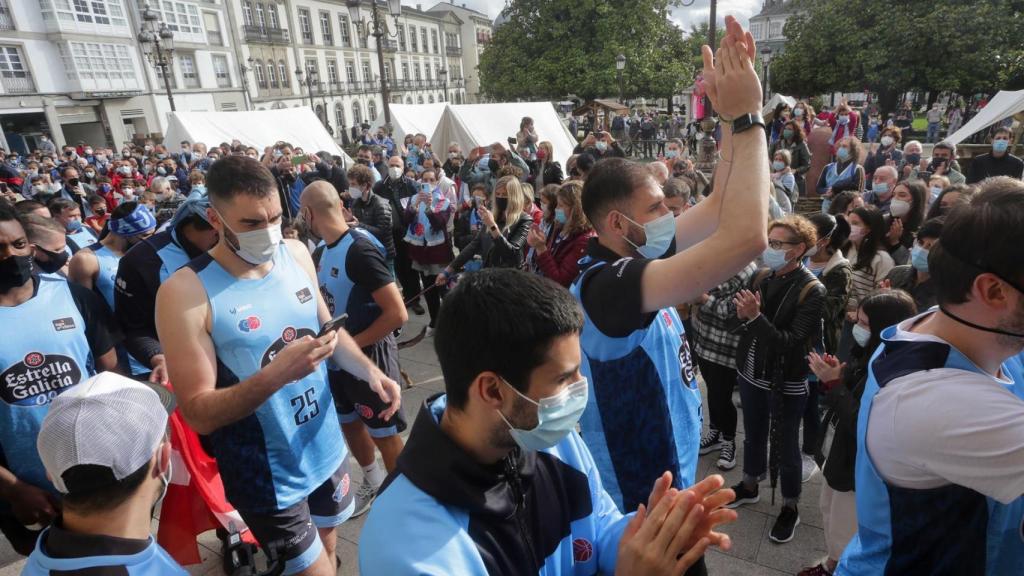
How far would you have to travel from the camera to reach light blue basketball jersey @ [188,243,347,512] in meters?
2.22

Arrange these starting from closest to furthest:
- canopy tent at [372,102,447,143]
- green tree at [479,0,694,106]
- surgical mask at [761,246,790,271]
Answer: surgical mask at [761,246,790,271] < canopy tent at [372,102,447,143] < green tree at [479,0,694,106]

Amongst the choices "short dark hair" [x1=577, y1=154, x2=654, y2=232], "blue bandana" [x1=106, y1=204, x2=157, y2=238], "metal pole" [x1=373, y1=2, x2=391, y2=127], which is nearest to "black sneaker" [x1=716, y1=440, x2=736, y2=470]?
"short dark hair" [x1=577, y1=154, x2=654, y2=232]

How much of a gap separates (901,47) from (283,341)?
30.0m

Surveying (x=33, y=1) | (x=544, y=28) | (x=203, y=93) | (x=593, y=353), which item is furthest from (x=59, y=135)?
(x=593, y=353)

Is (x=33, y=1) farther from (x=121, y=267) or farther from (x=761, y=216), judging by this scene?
(x=761, y=216)

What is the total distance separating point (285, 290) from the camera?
2426 millimetres

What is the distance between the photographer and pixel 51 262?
3.63 m

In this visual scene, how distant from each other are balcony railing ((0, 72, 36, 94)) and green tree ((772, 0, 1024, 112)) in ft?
134

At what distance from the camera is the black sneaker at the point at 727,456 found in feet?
13.2

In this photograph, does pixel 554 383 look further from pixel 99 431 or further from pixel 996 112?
pixel 996 112

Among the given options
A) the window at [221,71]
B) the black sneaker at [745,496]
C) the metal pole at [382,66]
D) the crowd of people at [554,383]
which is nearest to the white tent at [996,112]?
the crowd of people at [554,383]

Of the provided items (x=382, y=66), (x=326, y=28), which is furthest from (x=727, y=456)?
(x=326, y=28)

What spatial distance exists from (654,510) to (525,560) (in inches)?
12.5

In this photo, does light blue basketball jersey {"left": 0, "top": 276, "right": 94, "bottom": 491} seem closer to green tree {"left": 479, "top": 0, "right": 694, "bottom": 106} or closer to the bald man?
the bald man
